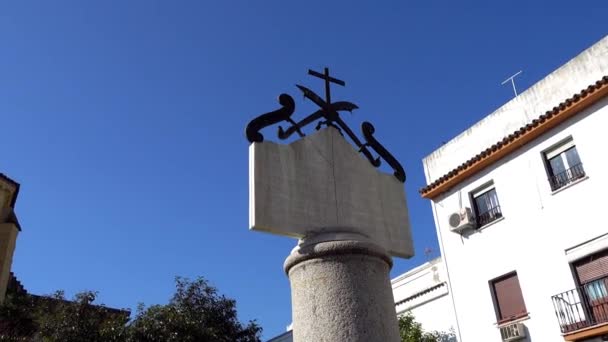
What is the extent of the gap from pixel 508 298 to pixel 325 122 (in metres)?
11.1

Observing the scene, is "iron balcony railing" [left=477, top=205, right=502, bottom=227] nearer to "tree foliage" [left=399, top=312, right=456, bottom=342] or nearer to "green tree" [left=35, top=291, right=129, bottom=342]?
"tree foliage" [left=399, top=312, right=456, bottom=342]

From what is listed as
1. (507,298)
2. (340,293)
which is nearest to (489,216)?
(507,298)

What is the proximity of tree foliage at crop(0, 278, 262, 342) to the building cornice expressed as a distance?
22.2ft

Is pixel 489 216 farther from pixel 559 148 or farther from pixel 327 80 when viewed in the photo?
pixel 327 80

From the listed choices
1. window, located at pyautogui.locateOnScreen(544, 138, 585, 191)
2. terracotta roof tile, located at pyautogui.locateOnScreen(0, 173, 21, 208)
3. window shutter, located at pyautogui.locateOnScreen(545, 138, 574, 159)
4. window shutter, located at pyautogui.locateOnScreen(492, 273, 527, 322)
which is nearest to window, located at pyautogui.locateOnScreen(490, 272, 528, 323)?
window shutter, located at pyautogui.locateOnScreen(492, 273, 527, 322)

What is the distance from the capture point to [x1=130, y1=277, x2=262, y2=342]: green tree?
1307 cm

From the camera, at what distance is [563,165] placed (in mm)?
13312

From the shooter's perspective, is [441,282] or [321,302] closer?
[321,302]

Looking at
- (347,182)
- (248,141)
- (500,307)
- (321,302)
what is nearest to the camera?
(321,302)

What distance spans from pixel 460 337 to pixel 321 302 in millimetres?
12555

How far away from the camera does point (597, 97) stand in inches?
492

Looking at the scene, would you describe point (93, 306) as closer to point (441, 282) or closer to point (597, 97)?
point (441, 282)

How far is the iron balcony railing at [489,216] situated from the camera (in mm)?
14500

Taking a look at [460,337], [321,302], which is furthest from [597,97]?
[321,302]
